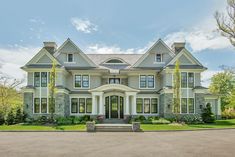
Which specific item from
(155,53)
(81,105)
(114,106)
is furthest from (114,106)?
(155,53)

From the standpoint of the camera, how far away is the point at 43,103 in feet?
102

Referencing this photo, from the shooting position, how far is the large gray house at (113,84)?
30.9 m

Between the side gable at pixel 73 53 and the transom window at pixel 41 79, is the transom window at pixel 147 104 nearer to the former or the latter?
the side gable at pixel 73 53

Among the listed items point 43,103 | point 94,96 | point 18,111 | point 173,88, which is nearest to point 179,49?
point 173,88

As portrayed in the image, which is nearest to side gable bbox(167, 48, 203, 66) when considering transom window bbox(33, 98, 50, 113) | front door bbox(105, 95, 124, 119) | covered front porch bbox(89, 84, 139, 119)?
covered front porch bbox(89, 84, 139, 119)

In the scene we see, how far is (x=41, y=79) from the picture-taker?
1228 inches

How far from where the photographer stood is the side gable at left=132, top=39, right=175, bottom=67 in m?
33.4

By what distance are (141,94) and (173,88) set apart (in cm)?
475

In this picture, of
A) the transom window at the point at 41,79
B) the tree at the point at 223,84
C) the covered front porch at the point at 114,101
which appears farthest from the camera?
the tree at the point at 223,84

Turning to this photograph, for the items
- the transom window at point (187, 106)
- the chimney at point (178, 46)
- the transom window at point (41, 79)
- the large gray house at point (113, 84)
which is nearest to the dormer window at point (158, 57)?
the large gray house at point (113, 84)

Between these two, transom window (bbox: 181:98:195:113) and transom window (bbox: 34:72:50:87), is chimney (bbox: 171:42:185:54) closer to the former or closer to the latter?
transom window (bbox: 181:98:195:113)

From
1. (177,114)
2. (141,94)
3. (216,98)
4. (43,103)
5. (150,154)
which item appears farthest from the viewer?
(216,98)

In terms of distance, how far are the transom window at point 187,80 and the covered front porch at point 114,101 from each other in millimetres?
5114

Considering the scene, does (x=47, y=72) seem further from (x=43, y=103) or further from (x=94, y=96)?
(x=94, y=96)
